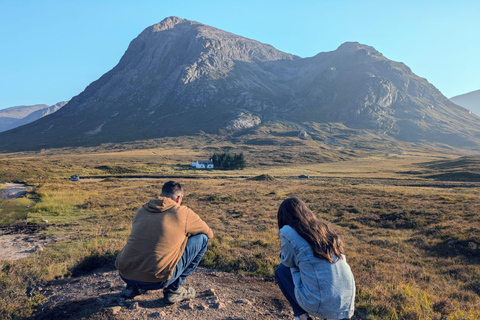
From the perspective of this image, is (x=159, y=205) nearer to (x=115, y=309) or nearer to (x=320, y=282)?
(x=115, y=309)

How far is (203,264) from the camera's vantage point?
300 inches

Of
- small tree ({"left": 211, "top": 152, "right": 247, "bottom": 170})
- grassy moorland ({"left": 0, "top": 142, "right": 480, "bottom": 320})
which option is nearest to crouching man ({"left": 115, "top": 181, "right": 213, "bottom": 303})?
grassy moorland ({"left": 0, "top": 142, "right": 480, "bottom": 320})

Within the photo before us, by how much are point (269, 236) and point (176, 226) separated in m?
8.13

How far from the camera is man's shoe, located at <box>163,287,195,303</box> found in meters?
4.83

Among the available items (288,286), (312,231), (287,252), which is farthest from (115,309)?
(312,231)

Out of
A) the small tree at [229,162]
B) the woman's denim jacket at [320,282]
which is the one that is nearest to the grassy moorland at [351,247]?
the woman's denim jacket at [320,282]

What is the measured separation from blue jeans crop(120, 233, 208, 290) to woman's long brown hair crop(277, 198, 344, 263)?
1.87 meters

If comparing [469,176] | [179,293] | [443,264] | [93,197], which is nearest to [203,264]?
[179,293]

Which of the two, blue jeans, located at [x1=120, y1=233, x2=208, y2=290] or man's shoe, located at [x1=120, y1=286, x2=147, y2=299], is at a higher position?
blue jeans, located at [x1=120, y1=233, x2=208, y2=290]

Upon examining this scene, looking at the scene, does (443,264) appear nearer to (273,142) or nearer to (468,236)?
(468,236)

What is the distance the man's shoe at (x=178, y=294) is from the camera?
15.9 ft

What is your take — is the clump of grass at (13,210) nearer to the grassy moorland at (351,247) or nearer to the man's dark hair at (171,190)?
the grassy moorland at (351,247)

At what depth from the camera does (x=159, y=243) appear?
4.30 meters

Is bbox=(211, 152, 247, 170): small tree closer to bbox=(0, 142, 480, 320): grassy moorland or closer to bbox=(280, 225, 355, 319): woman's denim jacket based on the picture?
bbox=(0, 142, 480, 320): grassy moorland
